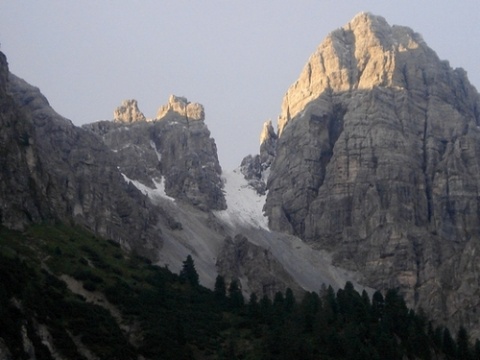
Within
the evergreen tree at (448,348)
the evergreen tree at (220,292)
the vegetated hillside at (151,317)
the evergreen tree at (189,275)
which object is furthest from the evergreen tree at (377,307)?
the evergreen tree at (189,275)

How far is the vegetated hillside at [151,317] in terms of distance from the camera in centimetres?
9912

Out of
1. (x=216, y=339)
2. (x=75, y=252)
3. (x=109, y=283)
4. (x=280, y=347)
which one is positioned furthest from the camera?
(x=75, y=252)

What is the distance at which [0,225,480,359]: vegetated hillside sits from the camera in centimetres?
9912

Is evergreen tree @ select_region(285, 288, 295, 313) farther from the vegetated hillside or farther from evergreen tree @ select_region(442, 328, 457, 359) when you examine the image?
evergreen tree @ select_region(442, 328, 457, 359)

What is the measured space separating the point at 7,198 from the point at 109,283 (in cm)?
2472

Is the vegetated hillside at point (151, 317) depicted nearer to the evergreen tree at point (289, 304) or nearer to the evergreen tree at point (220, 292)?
the evergreen tree at point (289, 304)

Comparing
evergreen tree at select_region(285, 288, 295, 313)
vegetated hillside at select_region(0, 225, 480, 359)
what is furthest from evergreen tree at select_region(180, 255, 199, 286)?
evergreen tree at select_region(285, 288, 295, 313)

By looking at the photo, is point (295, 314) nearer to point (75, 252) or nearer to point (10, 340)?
point (75, 252)

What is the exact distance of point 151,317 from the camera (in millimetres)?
122562

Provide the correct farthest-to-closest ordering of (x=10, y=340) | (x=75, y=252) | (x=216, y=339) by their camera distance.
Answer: (x=75, y=252), (x=216, y=339), (x=10, y=340)

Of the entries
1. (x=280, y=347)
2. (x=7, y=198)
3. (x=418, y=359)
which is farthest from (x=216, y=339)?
(x=7, y=198)

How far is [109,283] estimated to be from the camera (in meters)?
135

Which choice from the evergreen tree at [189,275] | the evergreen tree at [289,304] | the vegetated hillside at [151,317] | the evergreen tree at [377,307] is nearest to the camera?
the vegetated hillside at [151,317]

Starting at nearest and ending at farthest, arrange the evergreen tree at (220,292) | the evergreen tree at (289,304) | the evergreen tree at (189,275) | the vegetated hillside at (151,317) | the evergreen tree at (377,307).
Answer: the vegetated hillside at (151,317) → the evergreen tree at (377,307) → the evergreen tree at (289,304) → the evergreen tree at (220,292) → the evergreen tree at (189,275)
